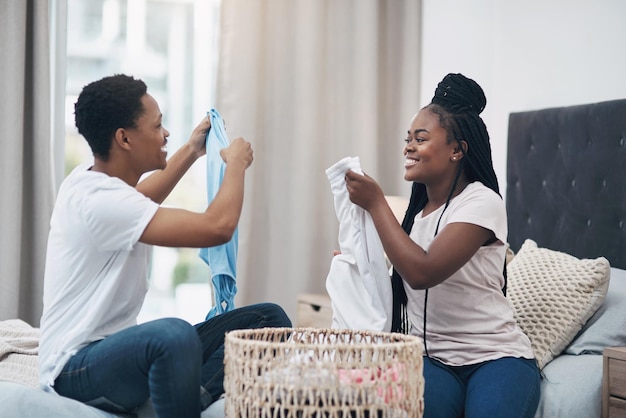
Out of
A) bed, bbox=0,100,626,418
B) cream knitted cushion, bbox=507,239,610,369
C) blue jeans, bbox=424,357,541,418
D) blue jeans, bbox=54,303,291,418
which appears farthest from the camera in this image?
cream knitted cushion, bbox=507,239,610,369

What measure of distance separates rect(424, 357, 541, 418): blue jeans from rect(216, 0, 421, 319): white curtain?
2279 millimetres

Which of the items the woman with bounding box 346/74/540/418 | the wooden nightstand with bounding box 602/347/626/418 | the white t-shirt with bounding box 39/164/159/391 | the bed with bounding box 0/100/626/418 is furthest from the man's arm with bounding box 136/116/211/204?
the wooden nightstand with bounding box 602/347/626/418

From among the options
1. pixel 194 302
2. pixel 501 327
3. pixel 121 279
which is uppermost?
pixel 121 279

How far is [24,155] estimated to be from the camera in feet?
12.3

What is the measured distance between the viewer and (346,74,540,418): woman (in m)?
1.85

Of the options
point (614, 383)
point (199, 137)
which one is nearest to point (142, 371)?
point (199, 137)

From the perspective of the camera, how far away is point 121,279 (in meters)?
1.75

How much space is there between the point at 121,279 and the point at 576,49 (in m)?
2.20

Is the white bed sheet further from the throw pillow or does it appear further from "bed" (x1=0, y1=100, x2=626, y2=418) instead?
the throw pillow

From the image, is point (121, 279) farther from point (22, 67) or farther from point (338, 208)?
point (22, 67)

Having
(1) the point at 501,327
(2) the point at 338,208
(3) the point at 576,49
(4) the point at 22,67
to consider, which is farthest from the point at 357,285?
(4) the point at 22,67

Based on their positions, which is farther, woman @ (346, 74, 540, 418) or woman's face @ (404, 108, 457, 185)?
woman's face @ (404, 108, 457, 185)

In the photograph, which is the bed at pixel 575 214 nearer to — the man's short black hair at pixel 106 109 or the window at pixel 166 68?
the man's short black hair at pixel 106 109

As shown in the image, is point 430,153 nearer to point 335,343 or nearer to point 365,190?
point 365,190
